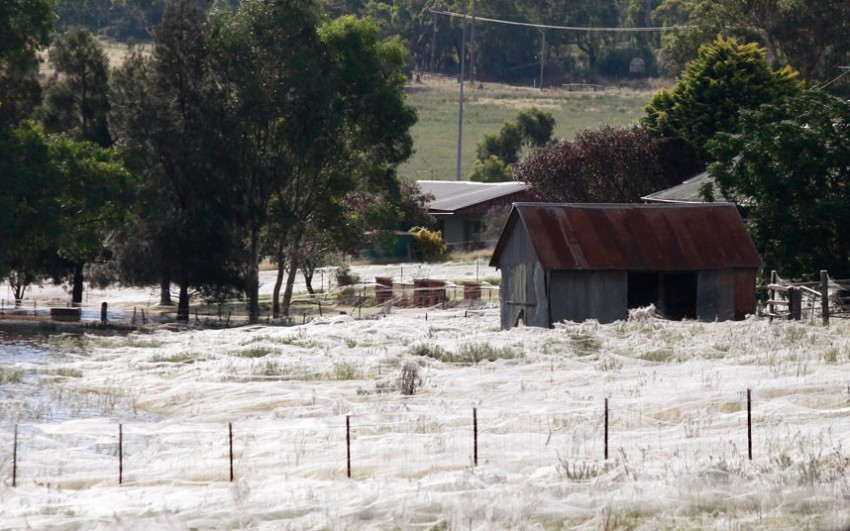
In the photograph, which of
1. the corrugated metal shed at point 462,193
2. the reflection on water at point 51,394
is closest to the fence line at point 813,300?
the reflection on water at point 51,394

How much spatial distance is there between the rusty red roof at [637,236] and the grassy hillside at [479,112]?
67131 mm

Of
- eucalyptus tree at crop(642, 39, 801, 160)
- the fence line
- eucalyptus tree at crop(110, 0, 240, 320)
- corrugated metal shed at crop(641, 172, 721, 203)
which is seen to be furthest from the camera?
eucalyptus tree at crop(642, 39, 801, 160)

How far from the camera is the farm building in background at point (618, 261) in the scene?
36.1 metres

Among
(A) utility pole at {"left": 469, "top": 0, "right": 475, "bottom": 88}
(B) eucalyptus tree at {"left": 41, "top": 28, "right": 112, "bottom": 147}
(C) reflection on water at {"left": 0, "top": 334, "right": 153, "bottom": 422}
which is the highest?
(A) utility pole at {"left": 469, "top": 0, "right": 475, "bottom": 88}

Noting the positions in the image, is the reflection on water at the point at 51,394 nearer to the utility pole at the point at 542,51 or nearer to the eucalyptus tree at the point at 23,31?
the eucalyptus tree at the point at 23,31

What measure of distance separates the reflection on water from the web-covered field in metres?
0.09

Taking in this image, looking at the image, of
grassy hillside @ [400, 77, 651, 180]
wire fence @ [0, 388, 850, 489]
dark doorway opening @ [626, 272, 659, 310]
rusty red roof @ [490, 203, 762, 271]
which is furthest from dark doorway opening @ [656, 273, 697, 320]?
grassy hillside @ [400, 77, 651, 180]

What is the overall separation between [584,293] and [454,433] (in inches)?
709

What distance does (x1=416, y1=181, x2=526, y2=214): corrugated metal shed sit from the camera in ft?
247

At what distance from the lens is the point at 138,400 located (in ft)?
82.7

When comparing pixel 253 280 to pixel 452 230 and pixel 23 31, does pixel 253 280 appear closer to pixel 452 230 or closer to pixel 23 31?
pixel 23 31

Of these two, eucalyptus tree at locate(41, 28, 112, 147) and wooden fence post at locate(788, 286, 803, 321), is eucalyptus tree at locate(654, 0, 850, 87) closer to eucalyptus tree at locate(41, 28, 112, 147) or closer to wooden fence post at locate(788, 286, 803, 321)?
eucalyptus tree at locate(41, 28, 112, 147)

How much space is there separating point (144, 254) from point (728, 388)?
3110cm

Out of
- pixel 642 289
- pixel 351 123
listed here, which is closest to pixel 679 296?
pixel 642 289
